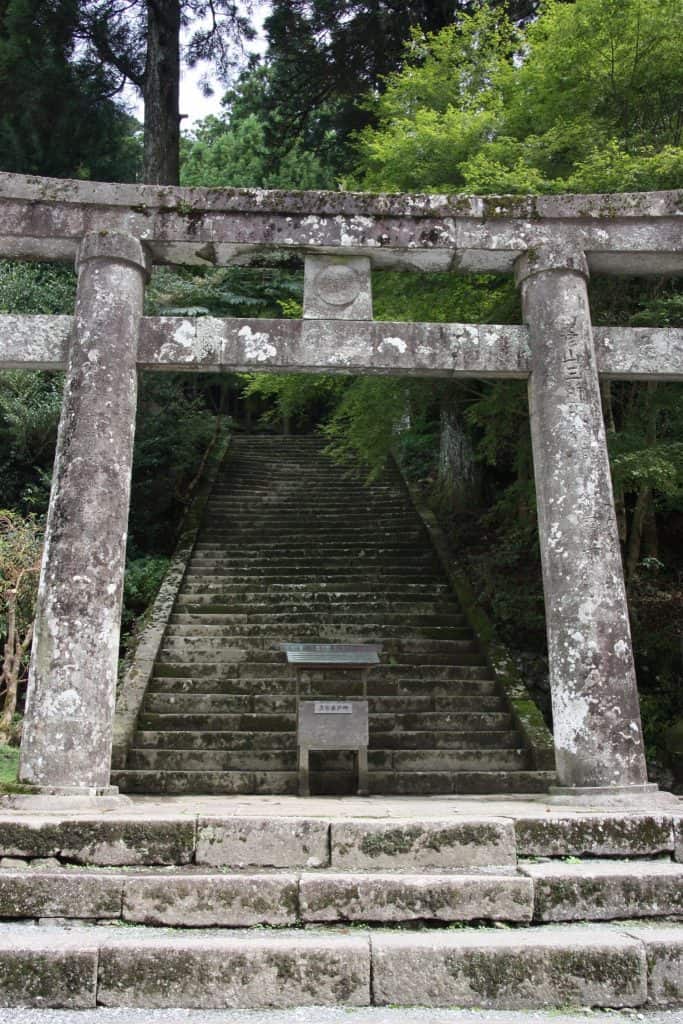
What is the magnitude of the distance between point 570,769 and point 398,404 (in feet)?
22.0

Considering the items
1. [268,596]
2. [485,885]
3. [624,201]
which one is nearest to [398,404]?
[268,596]

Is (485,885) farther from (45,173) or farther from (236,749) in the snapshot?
(45,173)

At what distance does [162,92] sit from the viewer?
60.5 feet

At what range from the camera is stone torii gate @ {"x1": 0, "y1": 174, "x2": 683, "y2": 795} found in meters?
5.78

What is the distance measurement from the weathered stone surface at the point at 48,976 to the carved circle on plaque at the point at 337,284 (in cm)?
501

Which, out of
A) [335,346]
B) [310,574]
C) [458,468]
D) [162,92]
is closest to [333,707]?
[335,346]

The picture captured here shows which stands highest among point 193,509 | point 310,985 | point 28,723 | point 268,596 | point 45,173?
point 45,173

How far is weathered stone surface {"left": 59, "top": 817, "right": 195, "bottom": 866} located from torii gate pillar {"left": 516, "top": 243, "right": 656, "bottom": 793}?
2.69 meters

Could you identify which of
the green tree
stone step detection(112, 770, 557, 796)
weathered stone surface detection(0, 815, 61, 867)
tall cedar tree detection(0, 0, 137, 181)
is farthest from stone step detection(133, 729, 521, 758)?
tall cedar tree detection(0, 0, 137, 181)

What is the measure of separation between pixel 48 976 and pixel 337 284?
209 inches

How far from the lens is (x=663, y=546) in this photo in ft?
40.7

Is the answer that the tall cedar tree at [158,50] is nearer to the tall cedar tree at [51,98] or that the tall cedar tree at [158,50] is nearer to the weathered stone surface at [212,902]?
the tall cedar tree at [51,98]

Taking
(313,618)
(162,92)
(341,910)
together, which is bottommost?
(341,910)

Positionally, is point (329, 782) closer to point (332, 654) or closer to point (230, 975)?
point (332, 654)
